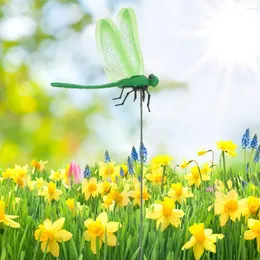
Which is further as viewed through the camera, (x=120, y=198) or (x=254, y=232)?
(x=120, y=198)

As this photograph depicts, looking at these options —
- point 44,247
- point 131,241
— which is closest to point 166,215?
point 131,241

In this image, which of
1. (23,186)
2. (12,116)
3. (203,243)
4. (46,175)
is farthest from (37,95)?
(203,243)

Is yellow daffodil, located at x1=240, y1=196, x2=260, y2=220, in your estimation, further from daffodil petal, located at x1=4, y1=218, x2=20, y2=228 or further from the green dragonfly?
daffodil petal, located at x1=4, y1=218, x2=20, y2=228

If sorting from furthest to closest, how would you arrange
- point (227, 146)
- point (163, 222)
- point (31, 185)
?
point (31, 185), point (227, 146), point (163, 222)

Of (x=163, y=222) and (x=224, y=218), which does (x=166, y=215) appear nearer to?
(x=163, y=222)

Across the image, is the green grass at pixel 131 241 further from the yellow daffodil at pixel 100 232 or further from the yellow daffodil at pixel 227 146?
the yellow daffodil at pixel 227 146

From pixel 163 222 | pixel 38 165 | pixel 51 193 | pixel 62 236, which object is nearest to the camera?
pixel 62 236
